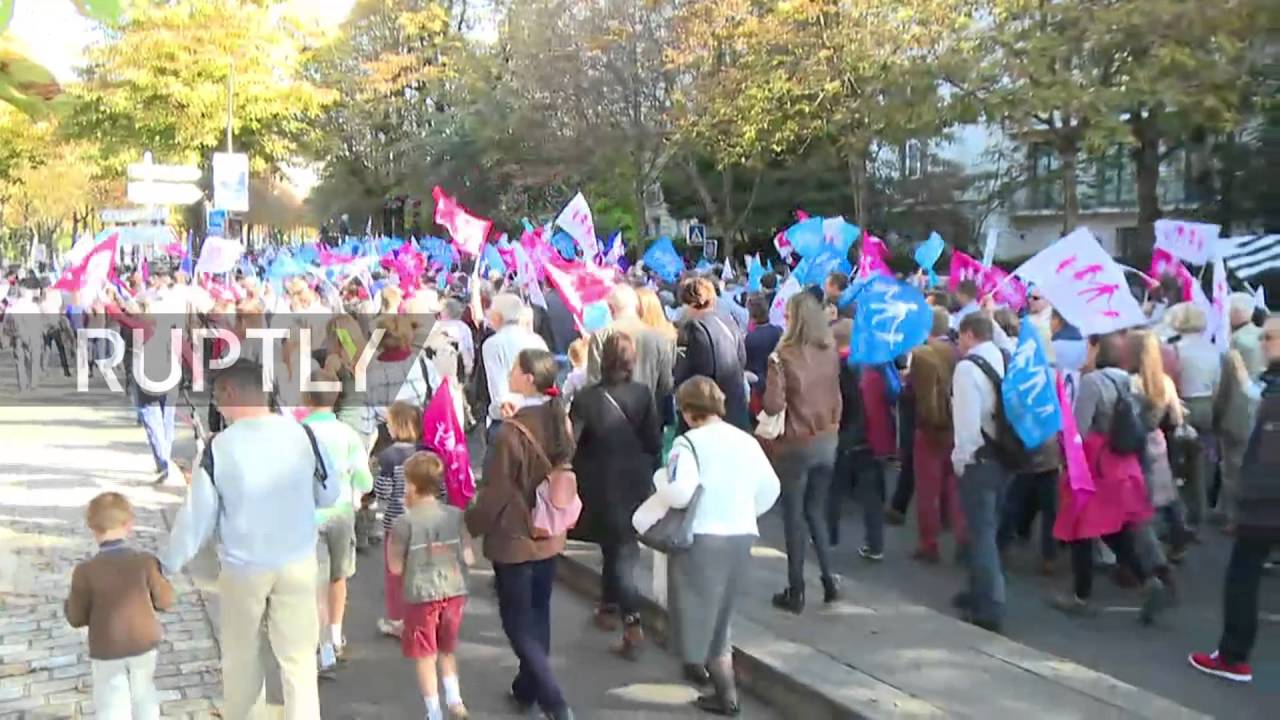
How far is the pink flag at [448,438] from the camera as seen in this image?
23.0 ft

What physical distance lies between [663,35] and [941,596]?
21.3 meters

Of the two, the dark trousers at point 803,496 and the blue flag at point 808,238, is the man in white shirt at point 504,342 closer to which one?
the dark trousers at point 803,496

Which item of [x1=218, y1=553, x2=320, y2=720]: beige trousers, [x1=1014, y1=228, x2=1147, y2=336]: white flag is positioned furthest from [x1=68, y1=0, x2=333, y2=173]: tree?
[x1=218, y1=553, x2=320, y2=720]: beige trousers

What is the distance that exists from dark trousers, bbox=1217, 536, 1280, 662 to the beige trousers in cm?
418

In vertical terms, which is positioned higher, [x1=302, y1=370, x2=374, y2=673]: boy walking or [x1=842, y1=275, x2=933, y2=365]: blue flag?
[x1=842, y1=275, x2=933, y2=365]: blue flag

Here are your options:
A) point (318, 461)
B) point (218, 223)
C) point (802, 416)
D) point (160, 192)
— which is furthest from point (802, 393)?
point (218, 223)

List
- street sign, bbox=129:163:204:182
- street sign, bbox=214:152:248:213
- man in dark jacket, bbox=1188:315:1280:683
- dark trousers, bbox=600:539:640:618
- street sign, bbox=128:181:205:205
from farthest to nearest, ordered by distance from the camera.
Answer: street sign, bbox=214:152:248:213
street sign, bbox=128:181:205:205
street sign, bbox=129:163:204:182
dark trousers, bbox=600:539:640:618
man in dark jacket, bbox=1188:315:1280:683

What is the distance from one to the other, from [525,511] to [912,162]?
2963 cm

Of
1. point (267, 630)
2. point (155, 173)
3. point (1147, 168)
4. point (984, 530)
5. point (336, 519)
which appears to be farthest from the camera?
point (1147, 168)

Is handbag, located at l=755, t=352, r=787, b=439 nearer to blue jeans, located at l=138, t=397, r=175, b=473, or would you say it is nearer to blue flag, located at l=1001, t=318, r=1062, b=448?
blue flag, located at l=1001, t=318, r=1062, b=448

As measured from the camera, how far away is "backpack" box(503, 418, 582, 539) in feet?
16.2

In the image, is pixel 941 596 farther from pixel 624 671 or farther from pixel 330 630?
pixel 330 630

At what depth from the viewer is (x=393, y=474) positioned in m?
6.82

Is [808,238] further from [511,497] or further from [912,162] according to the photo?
[912,162]
